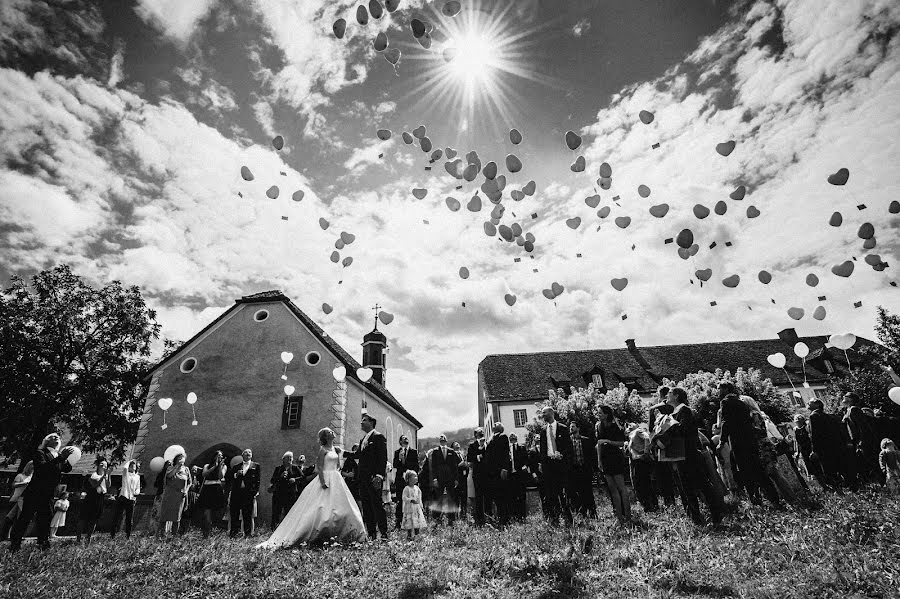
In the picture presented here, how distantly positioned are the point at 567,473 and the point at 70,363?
30.6 m

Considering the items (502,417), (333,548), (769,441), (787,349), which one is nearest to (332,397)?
(333,548)

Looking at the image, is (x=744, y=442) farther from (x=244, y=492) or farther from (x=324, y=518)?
(x=244, y=492)

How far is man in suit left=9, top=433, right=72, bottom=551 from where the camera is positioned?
7.33 metres

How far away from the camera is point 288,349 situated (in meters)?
20.8

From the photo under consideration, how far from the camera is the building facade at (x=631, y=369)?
3725 centimetres

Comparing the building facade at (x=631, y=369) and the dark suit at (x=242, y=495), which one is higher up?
the building facade at (x=631, y=369)

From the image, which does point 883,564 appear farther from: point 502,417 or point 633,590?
point 502,417

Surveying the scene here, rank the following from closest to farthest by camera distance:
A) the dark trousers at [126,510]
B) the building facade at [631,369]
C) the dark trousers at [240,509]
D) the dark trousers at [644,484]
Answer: the dark trousers at [644,484]
the dark trousers at [240,509]
the dark trousers at [126,510]
the building facade at [631,369]

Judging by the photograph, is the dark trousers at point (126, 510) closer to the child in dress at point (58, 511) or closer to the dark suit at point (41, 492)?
the dark suit at point (41, 492)

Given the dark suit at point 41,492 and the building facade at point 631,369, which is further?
the building facade at point 631,369

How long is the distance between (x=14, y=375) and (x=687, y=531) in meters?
32.2

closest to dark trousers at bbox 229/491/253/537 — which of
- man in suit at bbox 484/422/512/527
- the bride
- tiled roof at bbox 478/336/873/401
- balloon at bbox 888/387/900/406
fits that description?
the bride

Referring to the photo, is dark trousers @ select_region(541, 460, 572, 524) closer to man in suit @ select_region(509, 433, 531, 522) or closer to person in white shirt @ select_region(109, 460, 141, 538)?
man in suit @ select_region(509, 433, 531, 522)

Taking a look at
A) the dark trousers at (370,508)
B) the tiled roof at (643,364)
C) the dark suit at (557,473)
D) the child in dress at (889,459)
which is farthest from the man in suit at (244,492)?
the tiled roof at (643,364)
